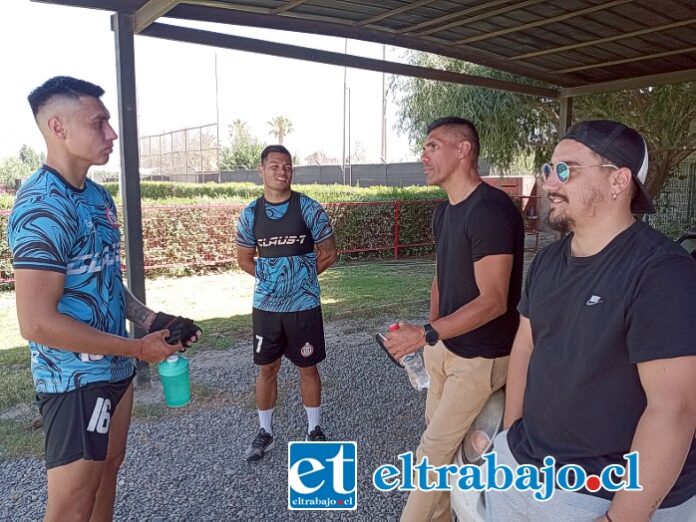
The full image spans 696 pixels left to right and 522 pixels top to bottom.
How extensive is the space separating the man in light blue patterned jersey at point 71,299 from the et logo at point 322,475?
1.40m

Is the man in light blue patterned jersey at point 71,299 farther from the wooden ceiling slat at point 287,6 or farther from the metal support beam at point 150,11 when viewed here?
the wooden ceiling slat at point 287,6

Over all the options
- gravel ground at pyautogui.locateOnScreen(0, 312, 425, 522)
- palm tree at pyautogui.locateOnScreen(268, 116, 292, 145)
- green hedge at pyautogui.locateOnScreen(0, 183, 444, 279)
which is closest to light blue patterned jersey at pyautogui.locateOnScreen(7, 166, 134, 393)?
gravel ground at pyautogui.locateOnScreen(0, 312, 425, 522)

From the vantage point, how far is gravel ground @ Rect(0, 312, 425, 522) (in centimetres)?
309

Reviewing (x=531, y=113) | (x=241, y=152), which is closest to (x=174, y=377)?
(x=531, y=113)

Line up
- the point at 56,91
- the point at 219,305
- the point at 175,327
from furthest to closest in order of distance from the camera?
1. the point at 219,305
2. the point at 175,327
3. the point at 56,91

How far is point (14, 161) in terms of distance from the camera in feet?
163

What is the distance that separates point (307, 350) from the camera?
11.8 feet

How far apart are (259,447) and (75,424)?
1.85 meters

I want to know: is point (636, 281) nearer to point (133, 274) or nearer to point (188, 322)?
point (188, 322)

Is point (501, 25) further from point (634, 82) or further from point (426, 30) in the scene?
point (634, 82)

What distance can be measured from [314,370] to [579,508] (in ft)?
7.59

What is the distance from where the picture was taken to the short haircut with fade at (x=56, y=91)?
6.72ft

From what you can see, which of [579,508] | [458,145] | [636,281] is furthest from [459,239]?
[579,508]

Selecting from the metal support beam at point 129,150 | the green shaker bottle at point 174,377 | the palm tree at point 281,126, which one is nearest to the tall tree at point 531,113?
the metal support beam at point 129,150
